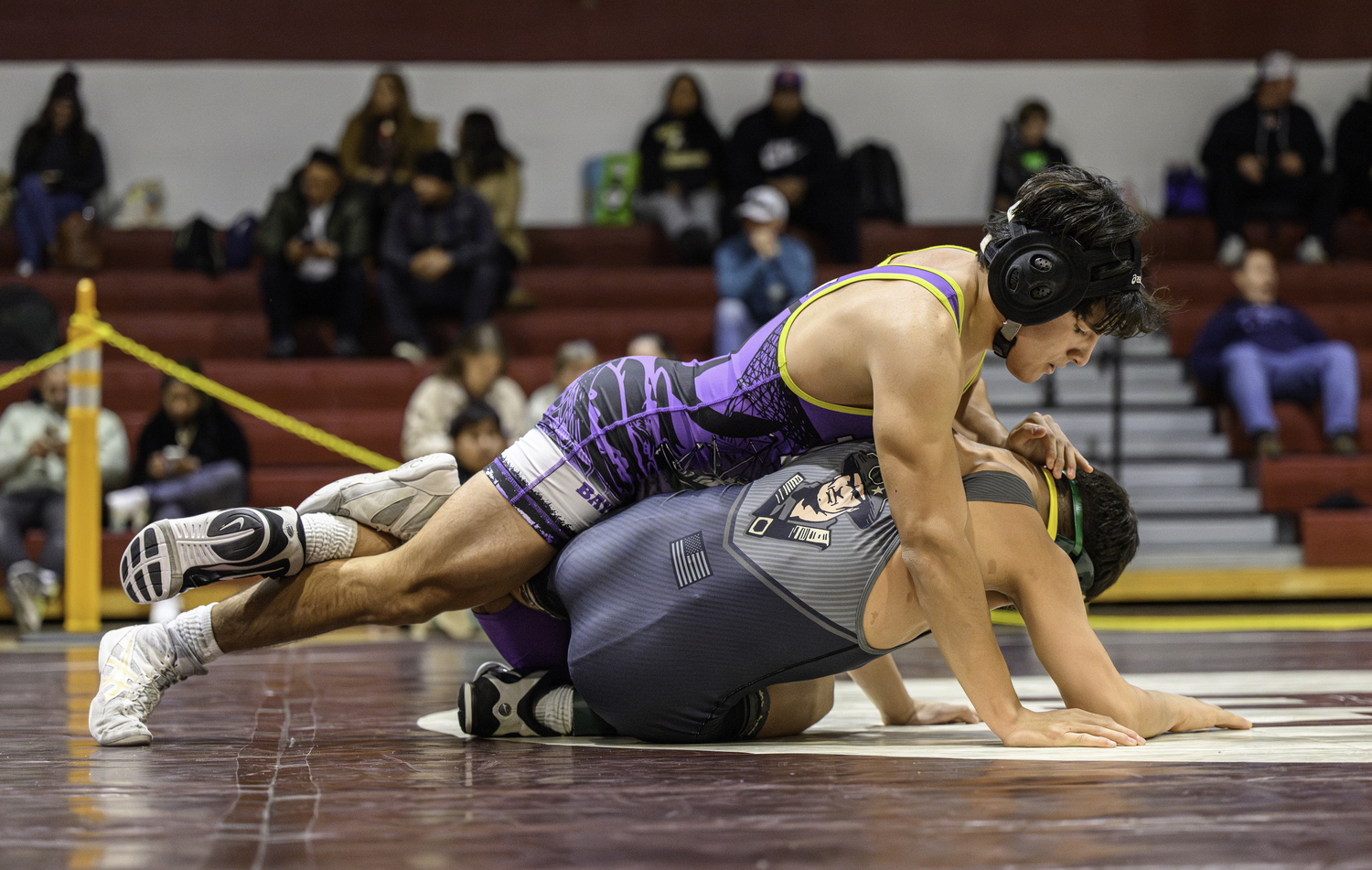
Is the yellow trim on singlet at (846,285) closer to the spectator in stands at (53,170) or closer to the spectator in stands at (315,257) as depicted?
the spectator in stands at (315,257)

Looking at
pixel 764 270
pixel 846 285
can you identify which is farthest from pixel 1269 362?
pixel 846 285

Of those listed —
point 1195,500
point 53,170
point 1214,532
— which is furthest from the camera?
point 53,170

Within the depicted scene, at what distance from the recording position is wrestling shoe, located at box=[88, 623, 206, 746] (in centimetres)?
240

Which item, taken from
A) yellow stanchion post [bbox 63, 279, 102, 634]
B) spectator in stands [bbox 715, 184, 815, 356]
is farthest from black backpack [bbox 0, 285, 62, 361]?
spectator in stands [bbox 715, 184, 815, 356]

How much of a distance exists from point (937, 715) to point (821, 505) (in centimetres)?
63

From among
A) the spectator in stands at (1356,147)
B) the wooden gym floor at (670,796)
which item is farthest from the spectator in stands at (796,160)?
the wooden gym floor at (670,796)

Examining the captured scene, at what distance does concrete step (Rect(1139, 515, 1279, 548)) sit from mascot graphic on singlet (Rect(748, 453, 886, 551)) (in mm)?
4536

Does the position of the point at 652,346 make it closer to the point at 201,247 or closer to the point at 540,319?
the point at 540,319

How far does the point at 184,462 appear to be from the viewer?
19.2 feet

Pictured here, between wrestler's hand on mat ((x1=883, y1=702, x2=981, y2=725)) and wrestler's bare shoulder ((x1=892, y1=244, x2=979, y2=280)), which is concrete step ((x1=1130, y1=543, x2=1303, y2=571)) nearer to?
wrestler's hand on mat ((x1=883, y1=702, x2=981, y2=725))

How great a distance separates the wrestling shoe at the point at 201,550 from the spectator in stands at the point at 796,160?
5864 millimetres

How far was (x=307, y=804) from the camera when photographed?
1.79m

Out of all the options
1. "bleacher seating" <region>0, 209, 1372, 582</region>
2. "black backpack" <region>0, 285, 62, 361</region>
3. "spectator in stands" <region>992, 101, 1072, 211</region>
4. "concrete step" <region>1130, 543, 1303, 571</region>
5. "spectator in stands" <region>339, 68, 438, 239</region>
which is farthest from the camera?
"spectator in stands" <region>992, 101, 1072, 211</region>

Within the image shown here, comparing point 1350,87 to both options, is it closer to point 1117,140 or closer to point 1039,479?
point 1117,140
